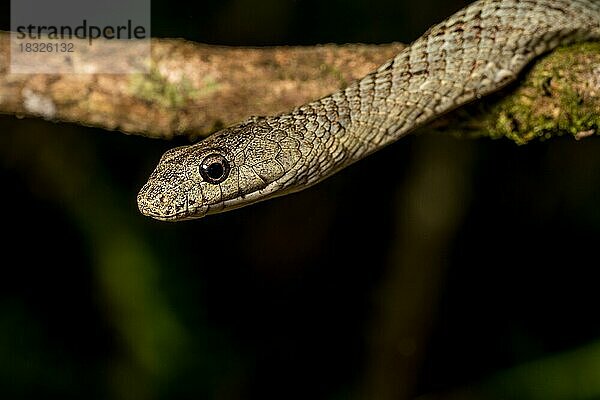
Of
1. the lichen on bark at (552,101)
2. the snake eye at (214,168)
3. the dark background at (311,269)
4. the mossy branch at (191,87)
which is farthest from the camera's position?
the dark background at (311,269)

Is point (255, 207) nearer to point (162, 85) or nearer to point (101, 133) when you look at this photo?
point (101, 133)

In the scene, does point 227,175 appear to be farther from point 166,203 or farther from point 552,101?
point 552,101

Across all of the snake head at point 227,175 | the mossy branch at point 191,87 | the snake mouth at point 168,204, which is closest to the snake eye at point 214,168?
the snake head at point 227,175

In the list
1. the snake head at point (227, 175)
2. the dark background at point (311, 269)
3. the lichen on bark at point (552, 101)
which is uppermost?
the lichen on bark at point (552, 101)

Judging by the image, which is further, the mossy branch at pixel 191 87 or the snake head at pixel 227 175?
the mossy branch at pixel 191 87

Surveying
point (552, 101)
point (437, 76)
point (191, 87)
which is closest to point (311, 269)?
point (191, 87)

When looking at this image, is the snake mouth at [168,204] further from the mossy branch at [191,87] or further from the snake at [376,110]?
the mossy branch at [191,87]
